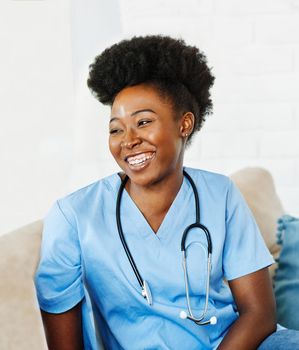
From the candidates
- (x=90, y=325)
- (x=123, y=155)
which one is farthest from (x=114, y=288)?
(x=123, y=155)

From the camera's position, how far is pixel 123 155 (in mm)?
1381

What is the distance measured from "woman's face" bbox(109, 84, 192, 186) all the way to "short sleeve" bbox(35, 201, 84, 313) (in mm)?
167

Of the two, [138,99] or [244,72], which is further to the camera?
[244,72]

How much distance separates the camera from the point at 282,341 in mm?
1310

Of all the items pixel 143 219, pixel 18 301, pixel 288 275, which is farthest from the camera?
pixel 288 275

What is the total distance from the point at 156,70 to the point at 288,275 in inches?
30.1

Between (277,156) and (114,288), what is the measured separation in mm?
1191

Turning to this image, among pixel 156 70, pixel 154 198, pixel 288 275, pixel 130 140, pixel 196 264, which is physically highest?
pixel 156 70

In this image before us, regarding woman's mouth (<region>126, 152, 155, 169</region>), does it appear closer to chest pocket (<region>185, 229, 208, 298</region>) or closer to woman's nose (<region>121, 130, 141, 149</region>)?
woman's nose (<region>121, 130, 141, 149</region>)

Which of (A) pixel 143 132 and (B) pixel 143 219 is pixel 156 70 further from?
(B) pixel 143 219

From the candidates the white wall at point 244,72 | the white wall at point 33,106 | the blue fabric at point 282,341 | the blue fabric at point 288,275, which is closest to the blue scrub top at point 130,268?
the blue fabric at point 282,341

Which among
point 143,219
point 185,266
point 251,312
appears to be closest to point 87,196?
point 143,219

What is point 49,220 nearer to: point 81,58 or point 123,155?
point 123,155

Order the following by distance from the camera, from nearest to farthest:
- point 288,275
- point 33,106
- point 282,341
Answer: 1. point 282,341
2. point 288,275
3. point 33,106
